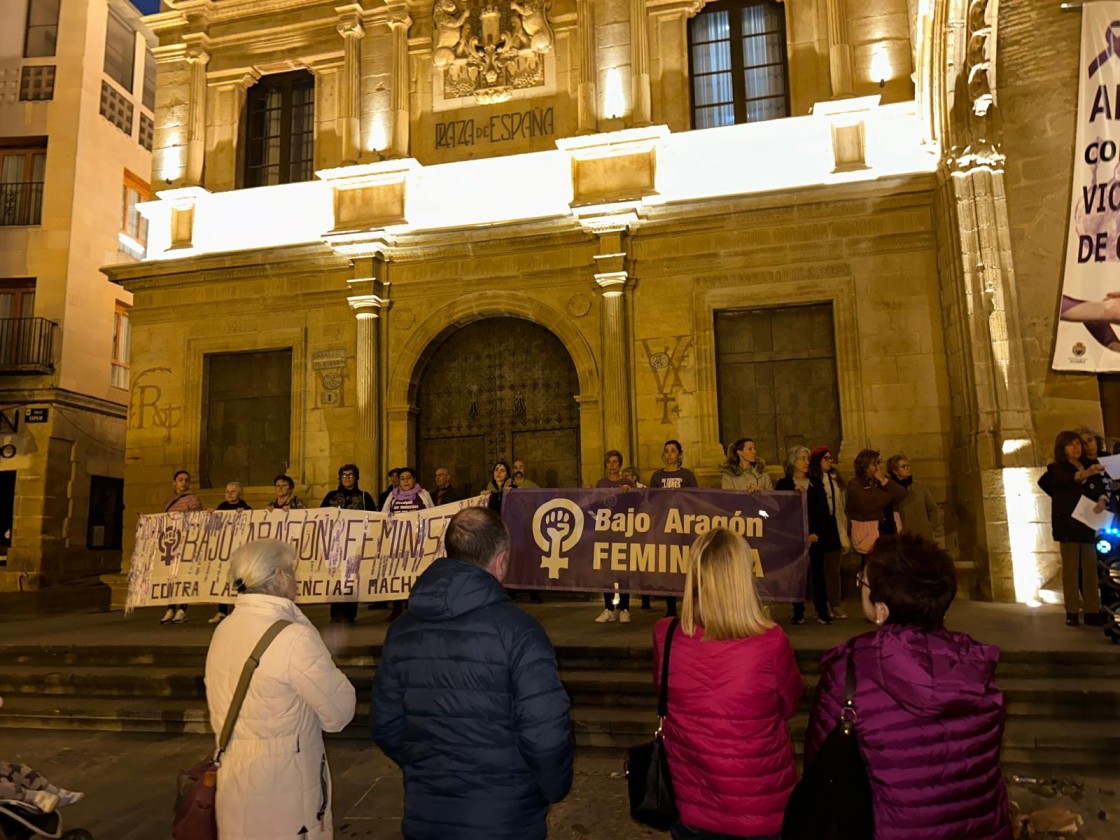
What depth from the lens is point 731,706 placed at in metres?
2.72

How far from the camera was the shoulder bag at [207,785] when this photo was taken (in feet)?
9.75

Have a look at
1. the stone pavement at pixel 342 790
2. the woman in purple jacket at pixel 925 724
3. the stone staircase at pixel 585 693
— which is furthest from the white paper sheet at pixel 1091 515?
the woman in purple jacket at pixel 925 724

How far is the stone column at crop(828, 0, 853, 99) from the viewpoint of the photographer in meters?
11.7

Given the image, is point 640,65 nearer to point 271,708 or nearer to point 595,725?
point 595,725

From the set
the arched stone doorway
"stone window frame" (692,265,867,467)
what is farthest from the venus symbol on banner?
the arched stone doorway

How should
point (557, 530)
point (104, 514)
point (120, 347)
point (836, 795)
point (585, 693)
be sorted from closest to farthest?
1. point (836, 795)
2. point (585, 693)
3. point (557, 530)
4. point (104, 514)
5. point (120, 347)

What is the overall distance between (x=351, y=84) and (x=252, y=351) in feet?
16.0

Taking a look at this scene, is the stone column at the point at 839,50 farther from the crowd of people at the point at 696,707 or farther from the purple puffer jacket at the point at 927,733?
the purple puffer jacket at the point at 927,733

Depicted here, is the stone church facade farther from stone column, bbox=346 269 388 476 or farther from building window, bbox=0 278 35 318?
building window, bbox=0 278 35 318

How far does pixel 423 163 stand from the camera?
524 inches

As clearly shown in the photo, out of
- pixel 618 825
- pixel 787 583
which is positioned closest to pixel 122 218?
pixel 787 583

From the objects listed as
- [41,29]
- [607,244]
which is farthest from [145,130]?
[607,244]

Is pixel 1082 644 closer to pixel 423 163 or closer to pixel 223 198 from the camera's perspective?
pixel 423 163

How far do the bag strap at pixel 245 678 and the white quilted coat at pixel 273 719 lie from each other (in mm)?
17
